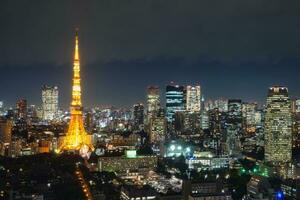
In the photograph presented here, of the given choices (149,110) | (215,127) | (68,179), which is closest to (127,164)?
(68,179)

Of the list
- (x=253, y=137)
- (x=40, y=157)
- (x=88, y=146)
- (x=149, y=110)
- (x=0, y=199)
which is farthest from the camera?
(x=149, y=110)

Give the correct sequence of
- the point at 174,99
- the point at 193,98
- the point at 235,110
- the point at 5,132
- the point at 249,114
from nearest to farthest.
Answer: the point at 5,132
the point at 235,110
the point at 249,114
the point at 174,99
the point at 193,98

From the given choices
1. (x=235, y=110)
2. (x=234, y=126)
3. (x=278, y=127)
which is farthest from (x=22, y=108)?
(x=278, y=127)

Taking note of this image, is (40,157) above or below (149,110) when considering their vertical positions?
below

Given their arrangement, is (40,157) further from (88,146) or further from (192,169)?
(192,169)

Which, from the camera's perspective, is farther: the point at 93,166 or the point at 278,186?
the point at 93,166

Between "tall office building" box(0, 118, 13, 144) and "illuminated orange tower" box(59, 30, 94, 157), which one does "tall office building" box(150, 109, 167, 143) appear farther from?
"tall office building" box(0, 118, 13, 144)

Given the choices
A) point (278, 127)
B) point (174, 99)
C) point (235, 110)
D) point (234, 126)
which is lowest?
point (278, 127)

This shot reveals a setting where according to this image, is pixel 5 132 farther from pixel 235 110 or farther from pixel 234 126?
pixel 235 110
